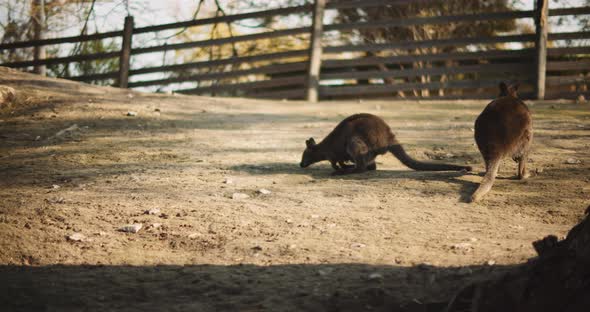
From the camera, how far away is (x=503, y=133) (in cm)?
619

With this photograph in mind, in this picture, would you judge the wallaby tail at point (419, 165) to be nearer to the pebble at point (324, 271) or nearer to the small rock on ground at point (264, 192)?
the small rock on ground at point (264, 192)

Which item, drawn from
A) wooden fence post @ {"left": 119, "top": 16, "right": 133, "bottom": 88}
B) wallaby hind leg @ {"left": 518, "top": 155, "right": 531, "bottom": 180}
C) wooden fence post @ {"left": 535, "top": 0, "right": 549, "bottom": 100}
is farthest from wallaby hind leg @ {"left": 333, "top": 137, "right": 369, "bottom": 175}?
wooden fence post @ {"left": 119, "top": 16, "right": 133, "bottom": 88}

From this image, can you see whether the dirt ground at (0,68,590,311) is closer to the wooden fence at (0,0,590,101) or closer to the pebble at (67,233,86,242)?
the pebble at (67,233,86,242)

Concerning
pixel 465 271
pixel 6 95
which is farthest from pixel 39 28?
pixel 465 271

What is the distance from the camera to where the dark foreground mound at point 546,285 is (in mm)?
Result: 2975

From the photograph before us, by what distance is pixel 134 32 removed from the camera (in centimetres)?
1558

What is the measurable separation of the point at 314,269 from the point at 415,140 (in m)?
5.03

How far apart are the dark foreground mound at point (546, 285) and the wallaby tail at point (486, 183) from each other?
2426 mm

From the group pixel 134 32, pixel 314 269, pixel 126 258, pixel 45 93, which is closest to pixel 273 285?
pixel 314 269

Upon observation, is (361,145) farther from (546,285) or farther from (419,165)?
(546,285)

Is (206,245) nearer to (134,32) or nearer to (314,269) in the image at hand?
(314,269)

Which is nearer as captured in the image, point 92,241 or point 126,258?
point 126,258

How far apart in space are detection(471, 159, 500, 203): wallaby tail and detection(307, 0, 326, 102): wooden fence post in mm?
8776

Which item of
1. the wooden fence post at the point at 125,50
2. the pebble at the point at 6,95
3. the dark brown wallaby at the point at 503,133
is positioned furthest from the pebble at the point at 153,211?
the wooden fence post at the point at 125,50
